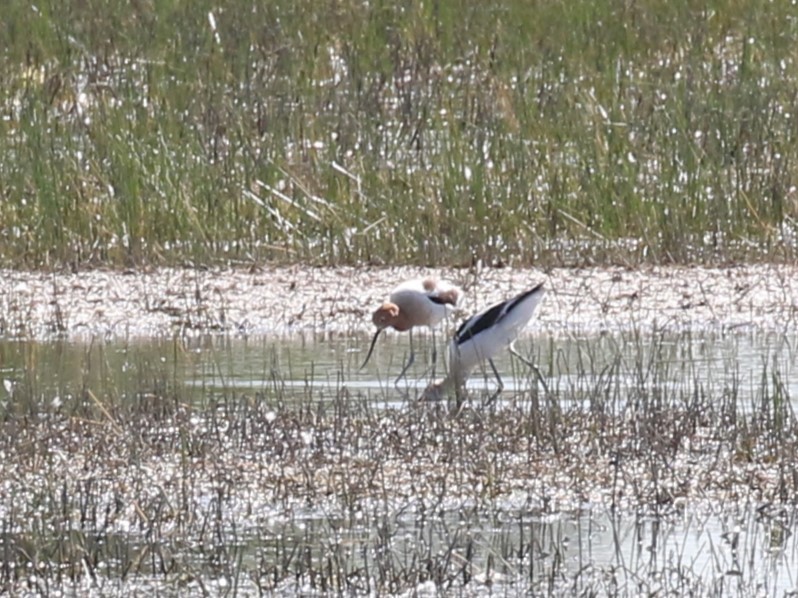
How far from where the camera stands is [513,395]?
27.1 ft

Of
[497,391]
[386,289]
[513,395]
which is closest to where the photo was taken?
[513,395]

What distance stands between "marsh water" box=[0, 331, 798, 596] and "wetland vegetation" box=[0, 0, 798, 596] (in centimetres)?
2

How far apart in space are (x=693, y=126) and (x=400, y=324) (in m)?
4.27

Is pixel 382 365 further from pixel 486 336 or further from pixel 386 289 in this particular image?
pixel 386 289

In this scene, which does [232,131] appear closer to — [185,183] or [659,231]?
[185,183]

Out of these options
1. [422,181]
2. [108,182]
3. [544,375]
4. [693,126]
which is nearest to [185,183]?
[108,182]

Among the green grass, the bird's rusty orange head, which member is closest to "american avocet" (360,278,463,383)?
the bird's rusty orange head

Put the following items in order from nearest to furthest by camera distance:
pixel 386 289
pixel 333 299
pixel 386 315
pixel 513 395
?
pixel 513 395 < pixel 386 315 < pixel 333 299 < pixel 386 289

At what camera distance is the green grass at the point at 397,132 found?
39.8 feet

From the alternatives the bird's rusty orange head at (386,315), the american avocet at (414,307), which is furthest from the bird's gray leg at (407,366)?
the bird's rusty orange head at (386,315)

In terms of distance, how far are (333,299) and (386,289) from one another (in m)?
0.43

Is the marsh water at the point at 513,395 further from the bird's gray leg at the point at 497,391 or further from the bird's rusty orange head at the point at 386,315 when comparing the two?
the bird's rusty orange head at the point at 386,315

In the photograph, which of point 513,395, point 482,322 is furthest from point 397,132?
point 513,395

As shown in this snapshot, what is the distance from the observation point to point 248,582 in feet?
19.1
